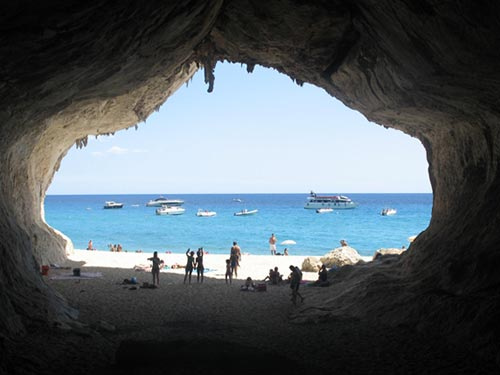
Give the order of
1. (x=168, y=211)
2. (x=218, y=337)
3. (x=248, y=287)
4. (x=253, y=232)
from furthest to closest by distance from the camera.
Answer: (x=168, y=211)
(x=253, y=232)
(x=248, y=287)
(x=218, y=337)

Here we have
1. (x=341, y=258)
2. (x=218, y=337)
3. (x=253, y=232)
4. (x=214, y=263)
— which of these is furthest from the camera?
(x=253, y=232)

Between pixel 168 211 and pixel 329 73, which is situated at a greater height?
pixel 329 73

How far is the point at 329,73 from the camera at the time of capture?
47.5 feet

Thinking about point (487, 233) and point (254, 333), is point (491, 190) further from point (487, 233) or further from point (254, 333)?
point (254, 333)

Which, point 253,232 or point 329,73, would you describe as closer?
point 329,73

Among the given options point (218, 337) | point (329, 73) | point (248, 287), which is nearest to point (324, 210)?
point (248, 287)

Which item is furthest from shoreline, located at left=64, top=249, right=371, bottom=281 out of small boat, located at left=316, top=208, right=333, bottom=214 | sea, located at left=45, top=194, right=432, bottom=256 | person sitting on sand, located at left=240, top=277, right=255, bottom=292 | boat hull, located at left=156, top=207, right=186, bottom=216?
small boat, located at left=316, top=208, right=333, bottom=214

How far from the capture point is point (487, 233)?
1073 cm

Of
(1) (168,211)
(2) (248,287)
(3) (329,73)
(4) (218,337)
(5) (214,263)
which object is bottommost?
(1) (168,211)

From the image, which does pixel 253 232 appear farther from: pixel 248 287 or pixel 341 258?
pixel 248 287

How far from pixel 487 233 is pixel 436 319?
8.41 feet

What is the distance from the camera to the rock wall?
7.10 metres

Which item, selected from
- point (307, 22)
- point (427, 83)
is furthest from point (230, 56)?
point (427, 83)

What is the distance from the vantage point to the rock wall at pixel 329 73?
23.3 feet
